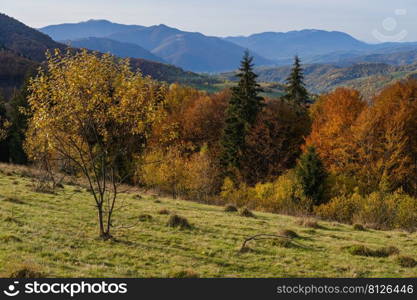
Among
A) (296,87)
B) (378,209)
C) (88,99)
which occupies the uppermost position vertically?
(296,87)

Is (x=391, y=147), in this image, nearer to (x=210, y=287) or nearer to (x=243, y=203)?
(x=243, y=203)

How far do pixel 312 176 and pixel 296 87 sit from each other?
23142 mm

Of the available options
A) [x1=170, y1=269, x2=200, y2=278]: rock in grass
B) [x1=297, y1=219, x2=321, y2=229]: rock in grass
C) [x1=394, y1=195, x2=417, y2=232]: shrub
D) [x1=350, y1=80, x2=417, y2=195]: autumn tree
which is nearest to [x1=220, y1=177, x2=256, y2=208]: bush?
[x1=350, y1=80, x2=417, y2=195]: autumn tree

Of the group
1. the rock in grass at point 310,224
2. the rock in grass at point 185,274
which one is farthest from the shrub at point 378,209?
the rock in grass at point 185,274

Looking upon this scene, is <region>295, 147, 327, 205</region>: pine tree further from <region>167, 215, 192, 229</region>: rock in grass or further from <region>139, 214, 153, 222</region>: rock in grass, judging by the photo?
<region>167, 215, 192, 229</region>: rock in grass

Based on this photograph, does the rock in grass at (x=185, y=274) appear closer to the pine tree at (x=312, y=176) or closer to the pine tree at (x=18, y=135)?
the pine tree at (x=312, y=176)

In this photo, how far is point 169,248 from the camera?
58.0 ft

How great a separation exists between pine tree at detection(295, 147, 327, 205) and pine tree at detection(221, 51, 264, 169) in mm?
15071

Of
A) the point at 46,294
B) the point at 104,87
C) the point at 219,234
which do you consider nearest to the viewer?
the point at 46,294

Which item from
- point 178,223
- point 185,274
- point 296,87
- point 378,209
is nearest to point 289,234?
point 178,223

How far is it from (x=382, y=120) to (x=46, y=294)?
58.1 metres

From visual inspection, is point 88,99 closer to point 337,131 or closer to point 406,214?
point 406,214

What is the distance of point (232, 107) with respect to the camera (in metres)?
67.4

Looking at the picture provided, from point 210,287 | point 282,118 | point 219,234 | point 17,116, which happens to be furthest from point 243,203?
point 17,116
